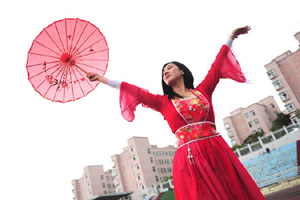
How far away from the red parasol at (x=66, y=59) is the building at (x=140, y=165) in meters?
40.7

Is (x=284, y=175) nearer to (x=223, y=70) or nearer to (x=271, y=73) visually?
(x=223, y=70)

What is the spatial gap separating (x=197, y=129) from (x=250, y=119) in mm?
46218

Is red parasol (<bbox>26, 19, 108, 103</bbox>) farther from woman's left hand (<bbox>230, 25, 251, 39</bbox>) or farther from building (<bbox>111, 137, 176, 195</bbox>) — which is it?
building (<bbox>111, 137, 176, 195</bbox>)

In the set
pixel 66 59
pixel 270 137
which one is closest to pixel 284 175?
pixel 270 137

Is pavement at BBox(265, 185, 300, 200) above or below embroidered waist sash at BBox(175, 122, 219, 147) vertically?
below

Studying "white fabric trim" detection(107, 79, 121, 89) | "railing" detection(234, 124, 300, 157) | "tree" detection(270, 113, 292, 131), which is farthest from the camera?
"tree" detection(270, 113, 292, 131)

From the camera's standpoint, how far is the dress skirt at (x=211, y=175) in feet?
5.58

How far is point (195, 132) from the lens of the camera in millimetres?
1968

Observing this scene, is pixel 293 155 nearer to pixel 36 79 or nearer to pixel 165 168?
pixel 36 79

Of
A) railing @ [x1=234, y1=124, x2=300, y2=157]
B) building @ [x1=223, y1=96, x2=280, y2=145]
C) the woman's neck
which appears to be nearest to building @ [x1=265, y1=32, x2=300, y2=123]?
building @ [x1=223, y1=96, x2=280, y2=145]

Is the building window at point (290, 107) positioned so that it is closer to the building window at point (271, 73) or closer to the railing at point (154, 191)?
the building window at point (271, 73)

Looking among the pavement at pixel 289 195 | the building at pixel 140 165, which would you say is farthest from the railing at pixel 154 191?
the pavement at pixel 289 195

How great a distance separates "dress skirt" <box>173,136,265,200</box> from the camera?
1.70 meters

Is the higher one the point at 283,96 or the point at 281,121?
the point at 283,96
